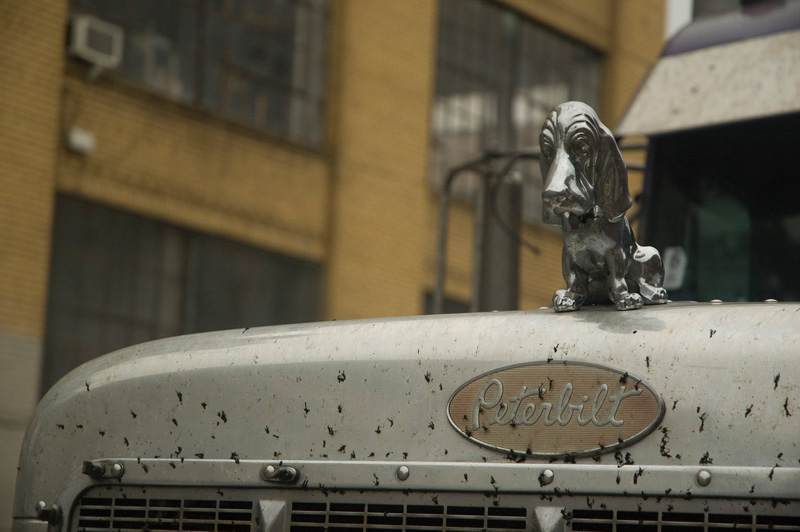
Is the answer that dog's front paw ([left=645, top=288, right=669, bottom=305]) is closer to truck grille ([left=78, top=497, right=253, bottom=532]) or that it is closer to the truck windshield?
truck grille ([left=78, top=497, right=253, bottom=532])

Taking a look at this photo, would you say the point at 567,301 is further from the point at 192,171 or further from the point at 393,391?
the point at 192,171

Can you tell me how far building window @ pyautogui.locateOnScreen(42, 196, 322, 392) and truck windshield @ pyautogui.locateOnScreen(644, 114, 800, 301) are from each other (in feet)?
28.4

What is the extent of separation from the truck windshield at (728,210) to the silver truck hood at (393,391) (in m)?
1.43

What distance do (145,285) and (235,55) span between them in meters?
2.76

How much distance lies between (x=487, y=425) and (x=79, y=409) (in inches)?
35.5

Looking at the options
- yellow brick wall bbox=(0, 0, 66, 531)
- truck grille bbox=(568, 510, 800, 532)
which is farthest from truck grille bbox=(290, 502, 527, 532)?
yellow brick wall bbox=(0, 0, 66, 531)

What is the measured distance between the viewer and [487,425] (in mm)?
2152

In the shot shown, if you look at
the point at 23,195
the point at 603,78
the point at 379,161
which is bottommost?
the point at 23,195

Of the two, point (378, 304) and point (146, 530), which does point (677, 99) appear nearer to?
point (146, 530)

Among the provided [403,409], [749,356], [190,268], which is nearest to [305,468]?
[403,409]

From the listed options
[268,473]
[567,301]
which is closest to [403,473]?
[268,473]

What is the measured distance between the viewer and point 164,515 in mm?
2410

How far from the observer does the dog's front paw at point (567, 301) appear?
231 centimetres

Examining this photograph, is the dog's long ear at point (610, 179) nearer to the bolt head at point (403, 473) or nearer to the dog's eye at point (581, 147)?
the dog's eye at point (581, 147)
